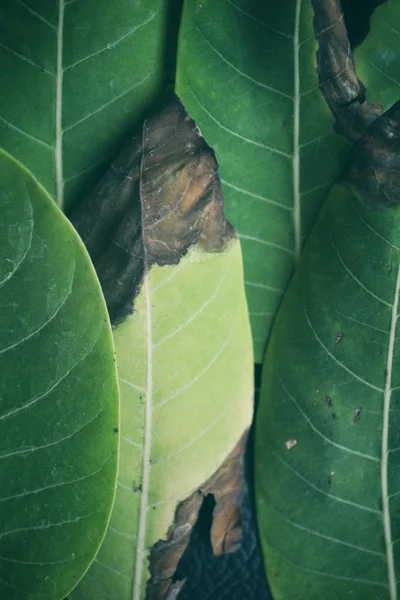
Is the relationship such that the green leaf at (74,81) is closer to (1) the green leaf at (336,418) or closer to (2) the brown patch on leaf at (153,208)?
(2) the brown patch on leaf at (153,208)

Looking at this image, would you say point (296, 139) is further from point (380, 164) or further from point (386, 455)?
point (386, 455)

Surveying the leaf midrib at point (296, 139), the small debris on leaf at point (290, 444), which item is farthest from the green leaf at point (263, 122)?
the small debris on leaf at point (290, 444)

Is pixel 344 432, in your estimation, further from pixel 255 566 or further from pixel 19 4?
pixel 19 4

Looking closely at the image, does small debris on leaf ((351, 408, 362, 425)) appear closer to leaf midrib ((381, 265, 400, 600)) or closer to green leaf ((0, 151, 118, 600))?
leaf midrib ((381, 265, 400, 600))

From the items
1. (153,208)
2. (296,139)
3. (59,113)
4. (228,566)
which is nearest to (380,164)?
(296,139)

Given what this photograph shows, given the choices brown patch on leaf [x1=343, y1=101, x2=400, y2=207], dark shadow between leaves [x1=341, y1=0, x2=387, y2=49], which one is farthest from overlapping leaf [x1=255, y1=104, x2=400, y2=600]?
dark shadow between leaves [x1=341, y1=0, x2=387, y2=49]

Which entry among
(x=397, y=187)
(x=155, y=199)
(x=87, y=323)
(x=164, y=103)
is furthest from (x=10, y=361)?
(x=397, y=187)
